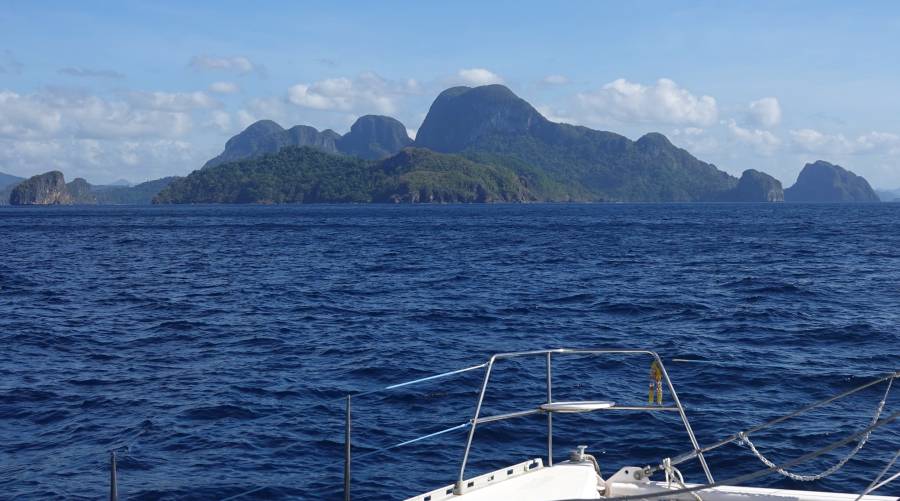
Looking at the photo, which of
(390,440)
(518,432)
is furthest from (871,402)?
(390,440)

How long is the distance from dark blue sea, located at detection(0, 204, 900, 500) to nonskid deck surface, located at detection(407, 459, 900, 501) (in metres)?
6.46

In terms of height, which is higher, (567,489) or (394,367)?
(567,489)

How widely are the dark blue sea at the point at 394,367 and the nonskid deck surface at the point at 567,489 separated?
255 inches

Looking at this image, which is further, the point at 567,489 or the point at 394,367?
the point at 394,367

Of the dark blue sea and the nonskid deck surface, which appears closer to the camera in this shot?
the nonskid deck surface

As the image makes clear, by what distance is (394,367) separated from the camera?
86.8 ft

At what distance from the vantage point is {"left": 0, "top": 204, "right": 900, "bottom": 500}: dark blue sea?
17.6 meters

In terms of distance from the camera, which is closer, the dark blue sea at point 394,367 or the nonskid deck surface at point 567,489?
the nonskid deck surface at point 567,489

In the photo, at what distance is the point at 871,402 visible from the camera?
2184 centimetres

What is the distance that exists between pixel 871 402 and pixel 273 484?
47.8ft

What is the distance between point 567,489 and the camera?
31.2 ft

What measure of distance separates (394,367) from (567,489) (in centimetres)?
1724

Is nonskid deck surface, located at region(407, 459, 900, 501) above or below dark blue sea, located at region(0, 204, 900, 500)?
above

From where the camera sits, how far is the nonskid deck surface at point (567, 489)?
9.23 metres
